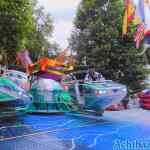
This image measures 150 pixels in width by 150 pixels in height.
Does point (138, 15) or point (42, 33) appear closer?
point (138, 15)

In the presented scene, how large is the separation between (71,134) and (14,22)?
15.3 feet

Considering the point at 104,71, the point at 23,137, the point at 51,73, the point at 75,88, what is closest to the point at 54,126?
the point at 23,137

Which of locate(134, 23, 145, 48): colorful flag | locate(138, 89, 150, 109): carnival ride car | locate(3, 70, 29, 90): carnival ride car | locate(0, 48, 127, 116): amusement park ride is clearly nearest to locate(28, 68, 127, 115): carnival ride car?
locate(0, 48, 127, 116): amusement park ride

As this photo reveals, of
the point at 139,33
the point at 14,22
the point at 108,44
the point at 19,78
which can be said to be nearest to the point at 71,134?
the point at 19,78

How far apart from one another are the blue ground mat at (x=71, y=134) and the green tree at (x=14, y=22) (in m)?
2.47

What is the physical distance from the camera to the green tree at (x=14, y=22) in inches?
470

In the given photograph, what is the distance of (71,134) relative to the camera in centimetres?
896

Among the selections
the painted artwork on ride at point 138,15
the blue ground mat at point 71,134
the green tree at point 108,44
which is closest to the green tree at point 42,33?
the green tree at point 108,44

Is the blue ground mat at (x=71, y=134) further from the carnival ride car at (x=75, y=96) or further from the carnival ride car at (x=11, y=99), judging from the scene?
the carnival ride car at (x=75, y=96)

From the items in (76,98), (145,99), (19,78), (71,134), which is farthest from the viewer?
(145,99)

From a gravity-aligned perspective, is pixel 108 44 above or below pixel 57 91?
above

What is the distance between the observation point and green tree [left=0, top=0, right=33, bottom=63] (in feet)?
39.2

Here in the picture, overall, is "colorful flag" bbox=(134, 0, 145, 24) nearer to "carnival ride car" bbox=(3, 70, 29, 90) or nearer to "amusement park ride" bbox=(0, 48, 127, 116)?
"amusement park ride" bbox=(0, 48, 127, 116)

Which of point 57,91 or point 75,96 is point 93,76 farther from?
point 57,91
